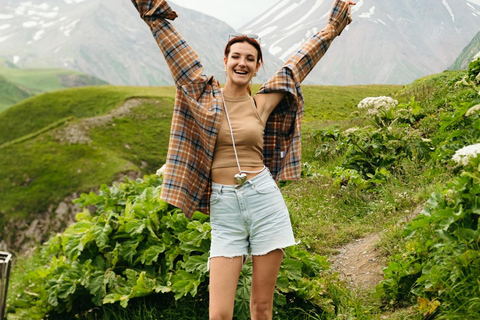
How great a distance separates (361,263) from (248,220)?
2.51 m

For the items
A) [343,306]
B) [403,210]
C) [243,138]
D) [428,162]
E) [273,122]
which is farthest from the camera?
[428,162]

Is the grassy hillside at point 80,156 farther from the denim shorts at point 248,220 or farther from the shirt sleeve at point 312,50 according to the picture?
the denim shorts at point 248,220

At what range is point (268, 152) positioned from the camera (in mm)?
3318

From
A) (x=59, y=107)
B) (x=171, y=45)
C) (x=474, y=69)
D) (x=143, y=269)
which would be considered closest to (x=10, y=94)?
(x=59, y=107)

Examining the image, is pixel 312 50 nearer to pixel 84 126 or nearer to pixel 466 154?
pixel 466 154

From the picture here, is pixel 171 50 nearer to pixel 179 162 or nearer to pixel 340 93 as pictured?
pixel 179 162

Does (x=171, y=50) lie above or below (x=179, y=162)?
above

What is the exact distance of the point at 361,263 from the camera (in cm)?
491

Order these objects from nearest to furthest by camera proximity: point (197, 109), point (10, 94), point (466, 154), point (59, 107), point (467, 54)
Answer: point (197, 109)
point (466, 154)
point (467, 54)
point (59, 107)
point (10, 94)

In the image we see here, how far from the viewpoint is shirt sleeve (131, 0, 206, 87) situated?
116 inches

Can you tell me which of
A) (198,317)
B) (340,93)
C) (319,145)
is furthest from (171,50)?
(340,93)

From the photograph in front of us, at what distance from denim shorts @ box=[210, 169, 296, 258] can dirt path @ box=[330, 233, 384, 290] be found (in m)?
1.89

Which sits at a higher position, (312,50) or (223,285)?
(312,50)

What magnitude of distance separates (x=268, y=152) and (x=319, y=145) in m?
6.44
